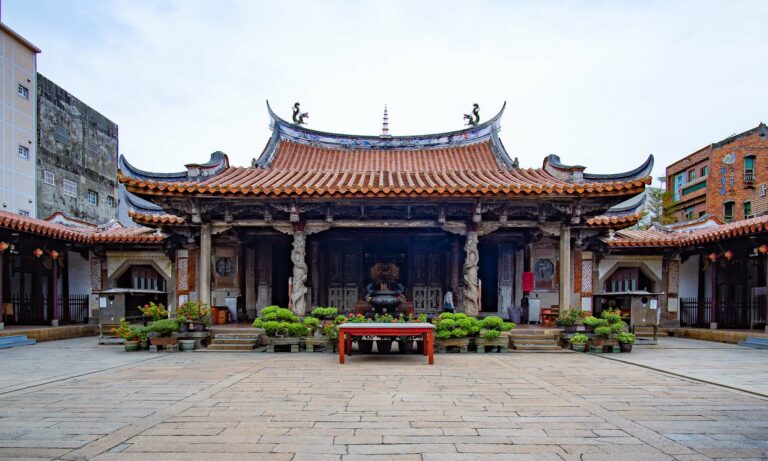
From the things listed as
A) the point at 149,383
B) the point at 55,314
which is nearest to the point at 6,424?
the point at 149,383

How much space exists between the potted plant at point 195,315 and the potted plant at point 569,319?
24.8ft

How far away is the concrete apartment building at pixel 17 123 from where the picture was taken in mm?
22375

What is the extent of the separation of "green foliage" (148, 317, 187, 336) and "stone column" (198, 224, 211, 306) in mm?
756

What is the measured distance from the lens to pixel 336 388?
6.09m

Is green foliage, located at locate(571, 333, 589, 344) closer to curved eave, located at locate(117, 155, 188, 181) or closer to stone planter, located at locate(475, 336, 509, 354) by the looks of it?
stone planter, located at locate(475, 336, 509, 354)

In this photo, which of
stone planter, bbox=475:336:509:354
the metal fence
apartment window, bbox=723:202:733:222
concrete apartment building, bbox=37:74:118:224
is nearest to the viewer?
stone planter, bbox=475:336:509:354

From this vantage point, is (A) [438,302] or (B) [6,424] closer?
(B) [6,424]

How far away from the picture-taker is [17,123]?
23078 millimetres

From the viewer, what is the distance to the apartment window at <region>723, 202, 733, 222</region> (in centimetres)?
2978

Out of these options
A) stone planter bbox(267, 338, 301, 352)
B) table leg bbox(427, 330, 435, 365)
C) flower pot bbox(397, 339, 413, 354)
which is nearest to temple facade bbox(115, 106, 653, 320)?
stone planter bbox(267, 338, 301, 352)

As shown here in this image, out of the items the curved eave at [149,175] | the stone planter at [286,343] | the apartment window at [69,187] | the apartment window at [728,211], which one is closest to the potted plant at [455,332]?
the stone planter at [286,343]

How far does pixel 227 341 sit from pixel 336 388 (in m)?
4.96

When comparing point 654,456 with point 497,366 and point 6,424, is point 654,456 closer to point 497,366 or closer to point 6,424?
point 497,366

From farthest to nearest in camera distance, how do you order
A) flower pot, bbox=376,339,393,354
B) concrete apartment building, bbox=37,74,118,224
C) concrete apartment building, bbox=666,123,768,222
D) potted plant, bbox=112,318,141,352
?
concrete apartment building, bbox=666,123,768,222, concrete apartment building, bbox=37,74,118,224, potted plant, bbox=112,318,141,352, flower pot, bbox=376,339,393,354
